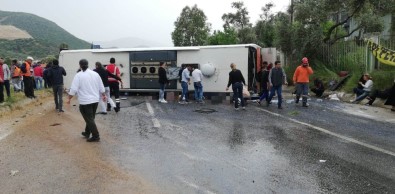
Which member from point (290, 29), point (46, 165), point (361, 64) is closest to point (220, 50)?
point (361, 64)

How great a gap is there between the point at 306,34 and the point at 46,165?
19037 mm

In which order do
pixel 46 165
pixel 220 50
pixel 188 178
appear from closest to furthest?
pixel 188 178, pixel 46 165, pixel 220 50

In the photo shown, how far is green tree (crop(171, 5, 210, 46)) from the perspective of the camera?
60.0 metres

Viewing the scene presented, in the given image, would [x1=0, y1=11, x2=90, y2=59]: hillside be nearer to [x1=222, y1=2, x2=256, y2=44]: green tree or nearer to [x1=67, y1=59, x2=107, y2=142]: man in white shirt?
[x1=222, y1=2, x2=256, y2=44]: green tree

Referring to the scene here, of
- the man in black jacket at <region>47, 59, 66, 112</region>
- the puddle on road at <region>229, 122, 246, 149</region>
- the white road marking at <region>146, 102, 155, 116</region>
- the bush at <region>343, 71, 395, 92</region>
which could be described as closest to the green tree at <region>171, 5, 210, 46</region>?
the bush at <region>343, 71, 395, 92</region>

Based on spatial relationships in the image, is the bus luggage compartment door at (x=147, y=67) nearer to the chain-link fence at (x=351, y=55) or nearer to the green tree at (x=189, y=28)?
the chain-link fence at (x=351, y=55)

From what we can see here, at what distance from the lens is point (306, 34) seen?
2322cm

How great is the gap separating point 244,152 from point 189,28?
53.2 metres

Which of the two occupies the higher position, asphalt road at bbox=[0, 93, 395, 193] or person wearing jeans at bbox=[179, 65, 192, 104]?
person wearing jeans at bbox=[179, 65, 192, 104]

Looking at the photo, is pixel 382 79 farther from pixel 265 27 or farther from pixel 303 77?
pixel 265 27

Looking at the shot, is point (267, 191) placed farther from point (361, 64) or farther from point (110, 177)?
point (361, 64)

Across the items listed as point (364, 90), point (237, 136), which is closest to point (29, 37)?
point (364, 90)

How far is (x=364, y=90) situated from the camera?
15.6 metres

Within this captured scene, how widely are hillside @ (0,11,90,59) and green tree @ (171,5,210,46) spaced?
21.4m
